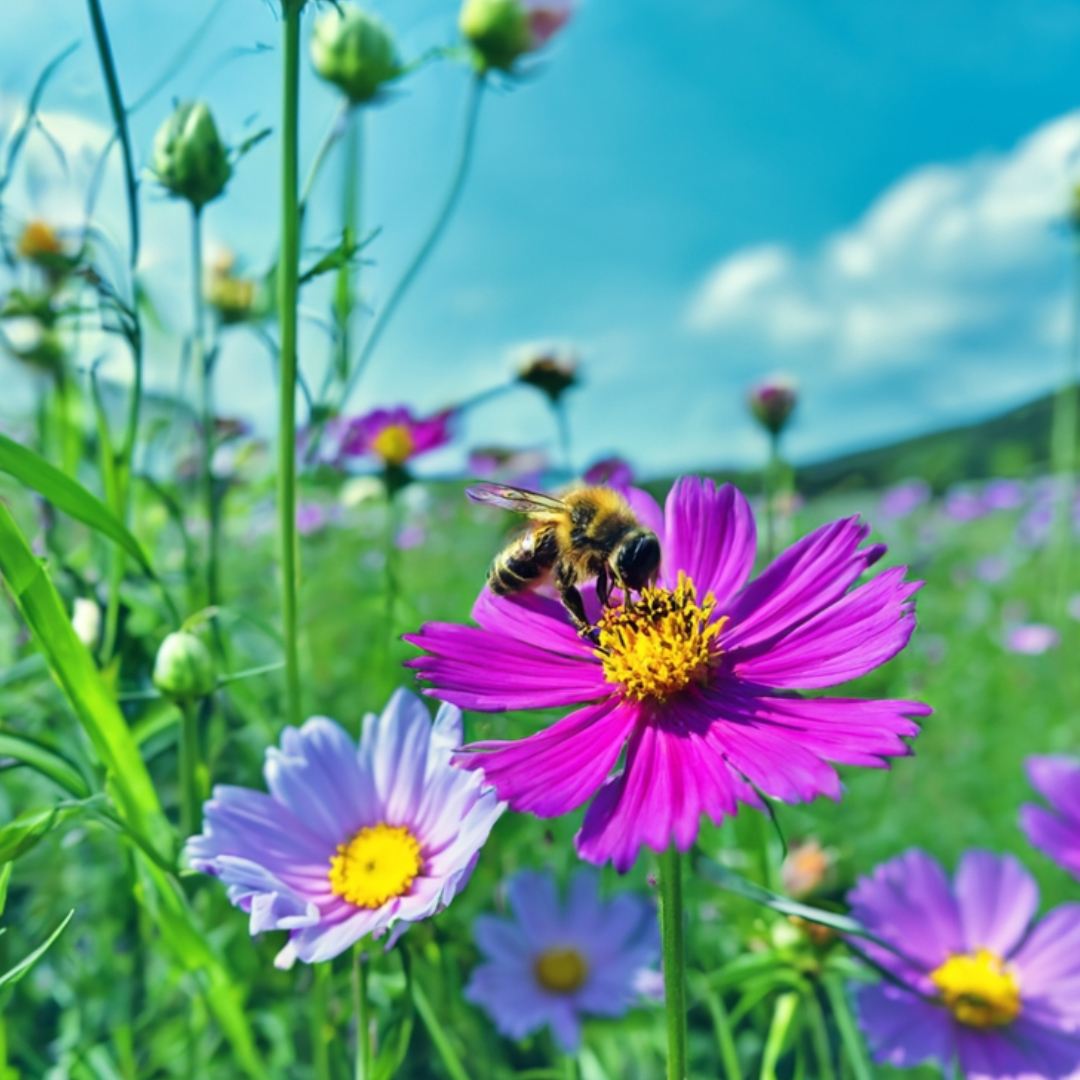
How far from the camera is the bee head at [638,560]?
50 centimetres

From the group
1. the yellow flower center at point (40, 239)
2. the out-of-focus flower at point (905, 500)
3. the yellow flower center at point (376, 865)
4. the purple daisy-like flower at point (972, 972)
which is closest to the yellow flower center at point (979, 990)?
the purple daisy-like flower at point (972, 972)

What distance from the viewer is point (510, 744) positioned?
35cm

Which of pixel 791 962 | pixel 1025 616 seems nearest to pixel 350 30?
pixel 791 962

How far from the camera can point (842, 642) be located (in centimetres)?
38

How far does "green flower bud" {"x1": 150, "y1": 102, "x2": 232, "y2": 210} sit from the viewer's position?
517mm

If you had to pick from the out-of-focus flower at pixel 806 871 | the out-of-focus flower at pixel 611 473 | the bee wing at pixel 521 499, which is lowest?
the out-of-focus flower at pixel 806 871

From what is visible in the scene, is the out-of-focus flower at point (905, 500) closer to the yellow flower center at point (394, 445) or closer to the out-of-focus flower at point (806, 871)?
the yellow flower center at point (394, 445)

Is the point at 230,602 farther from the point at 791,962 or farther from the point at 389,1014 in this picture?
the point at 791,962

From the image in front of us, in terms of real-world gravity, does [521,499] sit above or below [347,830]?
above

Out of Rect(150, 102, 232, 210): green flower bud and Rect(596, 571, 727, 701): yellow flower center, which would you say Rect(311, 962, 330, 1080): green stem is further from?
Rect(150, 102, 232, 210): green flower bud

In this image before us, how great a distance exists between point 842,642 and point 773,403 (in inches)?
24.6

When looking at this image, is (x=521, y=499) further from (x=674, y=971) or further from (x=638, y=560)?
(x=674, y=971)

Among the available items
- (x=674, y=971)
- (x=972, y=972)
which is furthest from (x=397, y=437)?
(x=674, y=971)

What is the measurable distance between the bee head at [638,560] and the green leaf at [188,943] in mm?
229
